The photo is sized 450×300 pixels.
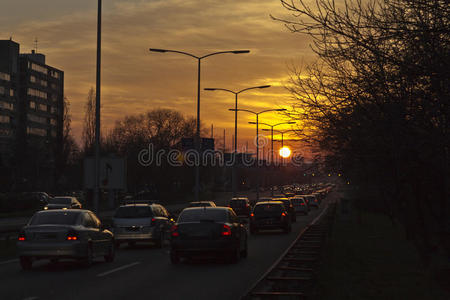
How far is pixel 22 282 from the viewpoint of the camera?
17.2 m

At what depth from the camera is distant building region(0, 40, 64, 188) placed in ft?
468

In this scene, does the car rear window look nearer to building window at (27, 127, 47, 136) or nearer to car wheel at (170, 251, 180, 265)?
car wheel at (170, 251, 180, 265)

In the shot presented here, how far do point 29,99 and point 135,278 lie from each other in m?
150

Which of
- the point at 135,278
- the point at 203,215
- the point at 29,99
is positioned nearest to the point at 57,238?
the point at 135,278

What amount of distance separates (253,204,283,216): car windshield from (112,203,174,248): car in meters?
11.5

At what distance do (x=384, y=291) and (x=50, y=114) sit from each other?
16565 centimetres

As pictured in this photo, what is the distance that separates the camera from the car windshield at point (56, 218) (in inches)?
815

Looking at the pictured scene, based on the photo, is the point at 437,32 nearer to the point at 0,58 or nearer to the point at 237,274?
the point at 237,274

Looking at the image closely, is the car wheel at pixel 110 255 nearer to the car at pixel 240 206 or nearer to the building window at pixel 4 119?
the car at pixel 240 206

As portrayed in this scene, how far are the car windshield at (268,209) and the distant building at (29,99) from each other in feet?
282

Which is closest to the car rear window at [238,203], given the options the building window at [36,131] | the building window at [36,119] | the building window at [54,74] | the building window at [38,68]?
the building window at [36,131]

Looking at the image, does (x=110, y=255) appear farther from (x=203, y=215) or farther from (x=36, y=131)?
(x=36, y=131)

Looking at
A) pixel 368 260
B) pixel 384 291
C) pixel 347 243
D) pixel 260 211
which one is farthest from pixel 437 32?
pixel 260 211

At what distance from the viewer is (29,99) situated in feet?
536
